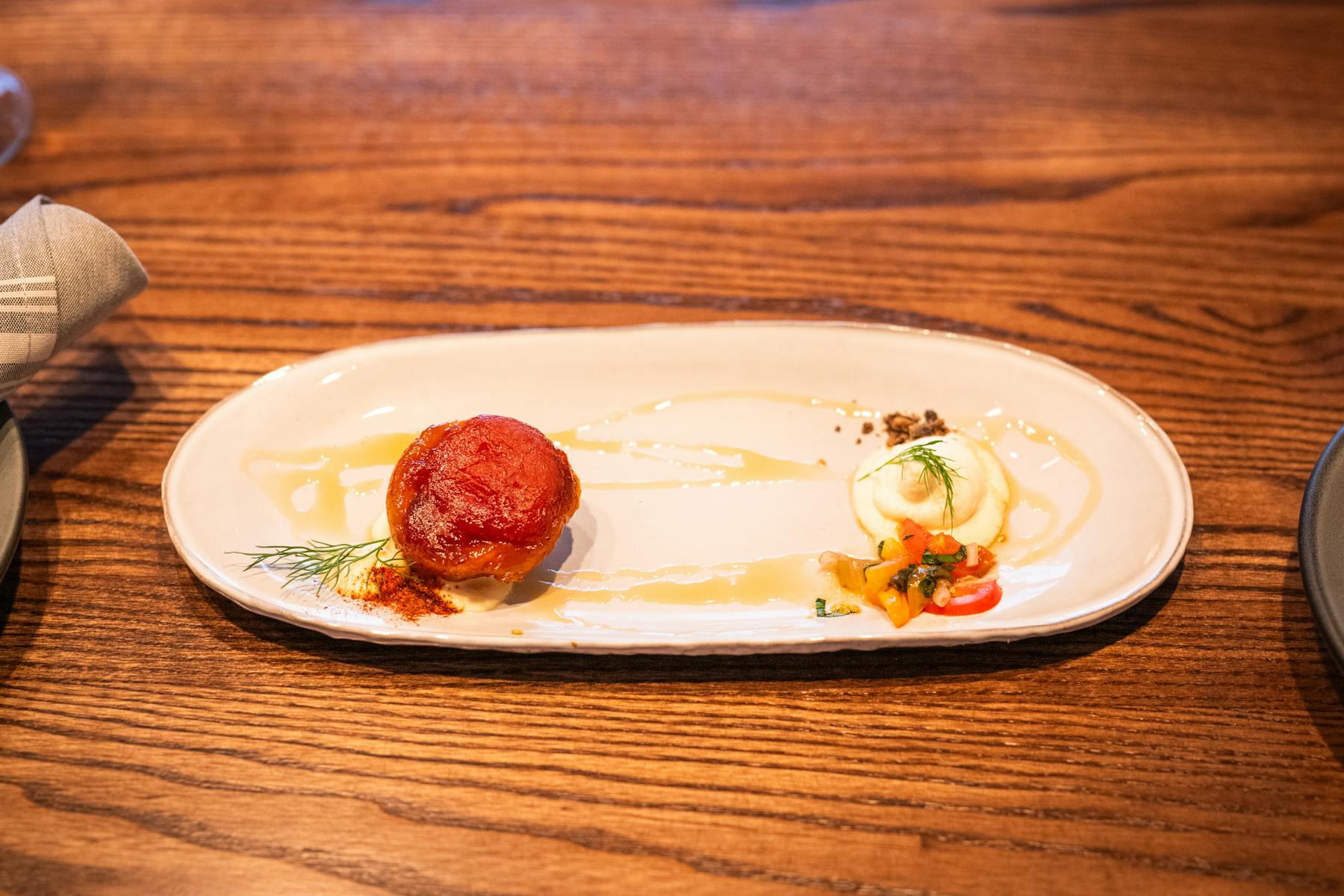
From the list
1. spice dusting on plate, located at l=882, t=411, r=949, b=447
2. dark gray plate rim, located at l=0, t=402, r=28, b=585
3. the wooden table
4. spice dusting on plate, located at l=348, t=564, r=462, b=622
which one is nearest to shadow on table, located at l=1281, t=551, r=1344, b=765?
the wooden table

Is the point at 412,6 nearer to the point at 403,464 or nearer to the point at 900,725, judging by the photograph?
the point at 403,464

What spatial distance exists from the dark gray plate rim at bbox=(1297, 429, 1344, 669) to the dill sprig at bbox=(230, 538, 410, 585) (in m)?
2.00

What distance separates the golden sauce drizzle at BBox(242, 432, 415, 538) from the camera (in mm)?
2436

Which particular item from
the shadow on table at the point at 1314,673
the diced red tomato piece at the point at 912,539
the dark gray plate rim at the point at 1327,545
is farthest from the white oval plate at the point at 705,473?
the shadow on table at the point at 1314,673

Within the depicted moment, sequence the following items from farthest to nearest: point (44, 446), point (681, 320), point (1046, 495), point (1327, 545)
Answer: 1. point (681, 320)
2. point (44, 446)
3. point (1046, 495)
4. point (1327, 545)

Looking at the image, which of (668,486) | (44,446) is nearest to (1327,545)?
(668,486)

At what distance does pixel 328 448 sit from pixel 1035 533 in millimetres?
1857

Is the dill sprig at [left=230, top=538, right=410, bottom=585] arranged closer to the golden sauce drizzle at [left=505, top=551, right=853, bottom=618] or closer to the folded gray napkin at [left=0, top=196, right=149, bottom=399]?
the golden sauce drizzle at [left=505, top=551, right=853, bottom=618]

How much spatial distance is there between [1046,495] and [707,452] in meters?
0.89

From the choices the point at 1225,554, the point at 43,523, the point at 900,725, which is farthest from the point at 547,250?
the point at 1225,554

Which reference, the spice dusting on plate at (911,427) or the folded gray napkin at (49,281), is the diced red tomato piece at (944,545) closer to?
the spice dusting on plate at (911,427)

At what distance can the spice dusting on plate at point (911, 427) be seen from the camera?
2.58 m

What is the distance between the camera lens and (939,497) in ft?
7.80

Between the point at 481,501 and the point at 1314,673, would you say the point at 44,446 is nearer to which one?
the point at 481,501
